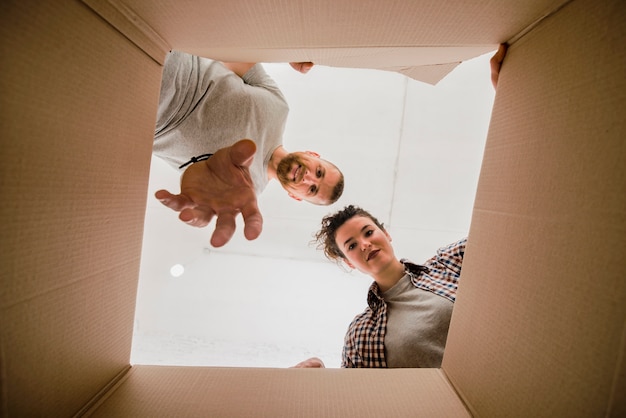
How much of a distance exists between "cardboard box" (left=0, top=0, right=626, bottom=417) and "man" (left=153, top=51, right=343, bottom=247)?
22 centimetres

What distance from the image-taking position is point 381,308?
1254 mm

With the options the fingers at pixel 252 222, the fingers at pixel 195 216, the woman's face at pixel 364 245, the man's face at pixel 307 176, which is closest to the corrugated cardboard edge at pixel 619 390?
the fingers at pixel 252 222

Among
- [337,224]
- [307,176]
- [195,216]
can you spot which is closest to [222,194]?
[195,216]

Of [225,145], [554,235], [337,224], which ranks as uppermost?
[225,145]

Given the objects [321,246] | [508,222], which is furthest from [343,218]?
[508,222]

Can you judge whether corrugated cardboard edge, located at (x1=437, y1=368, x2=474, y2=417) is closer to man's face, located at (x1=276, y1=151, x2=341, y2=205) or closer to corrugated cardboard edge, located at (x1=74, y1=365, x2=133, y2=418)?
corrugated cardboard edge, located at (x1=74, y1=365, x2=133, y2=418)

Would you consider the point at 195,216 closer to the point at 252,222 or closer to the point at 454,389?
the point at 252,222

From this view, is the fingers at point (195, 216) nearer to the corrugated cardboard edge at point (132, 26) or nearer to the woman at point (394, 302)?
the corrugated cardboard edge at point (132, 26)

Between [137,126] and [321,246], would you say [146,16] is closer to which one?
[137,126]

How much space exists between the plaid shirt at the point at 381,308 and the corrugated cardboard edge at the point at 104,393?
763 millimetres

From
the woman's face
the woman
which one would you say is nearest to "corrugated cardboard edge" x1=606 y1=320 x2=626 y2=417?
the woman

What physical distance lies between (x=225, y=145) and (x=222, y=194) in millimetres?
483

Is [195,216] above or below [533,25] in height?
below

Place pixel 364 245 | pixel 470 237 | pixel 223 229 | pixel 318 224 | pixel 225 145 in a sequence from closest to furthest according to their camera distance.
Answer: pixel 470 237, pixel 223 229, pixel 225 145, pixel 364 245, pixel 318 224
